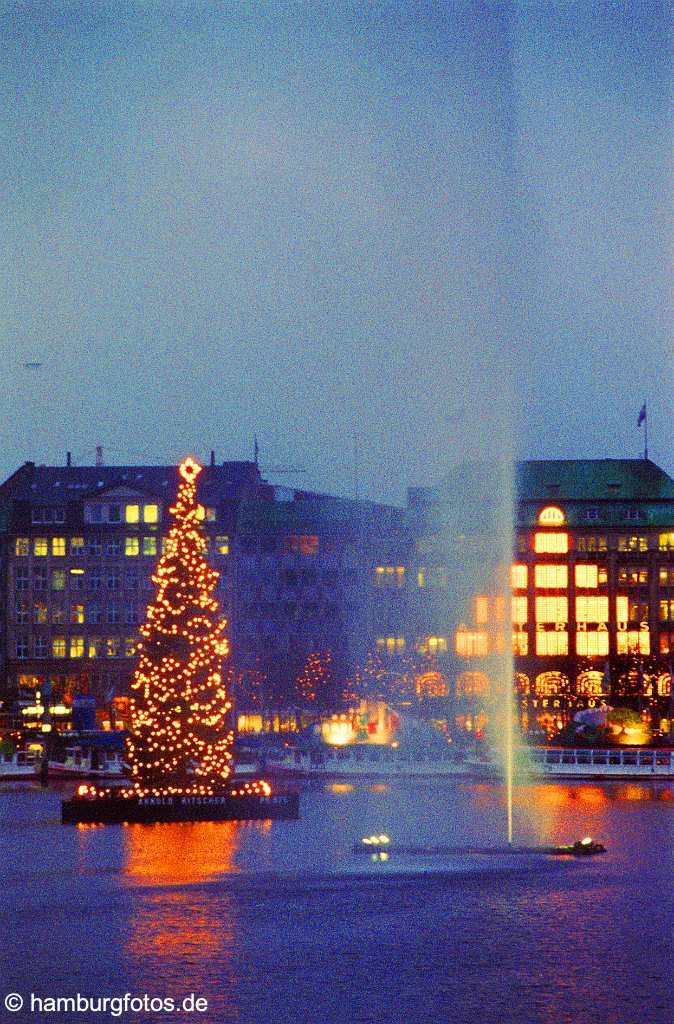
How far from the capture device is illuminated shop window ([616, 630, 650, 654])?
147 metres

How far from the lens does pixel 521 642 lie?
147250 millimetres

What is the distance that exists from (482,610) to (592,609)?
8.65m

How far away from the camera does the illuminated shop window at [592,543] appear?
150 meters

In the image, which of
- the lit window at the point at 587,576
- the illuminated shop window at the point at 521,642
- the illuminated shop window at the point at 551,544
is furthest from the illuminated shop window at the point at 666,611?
the illuminated shop window at the point at 521,642

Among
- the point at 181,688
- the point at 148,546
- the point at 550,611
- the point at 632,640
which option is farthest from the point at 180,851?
the point at 632,640

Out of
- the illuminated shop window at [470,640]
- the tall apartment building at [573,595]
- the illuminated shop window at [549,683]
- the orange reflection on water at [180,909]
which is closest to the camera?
the orange reflection on water at [180,909]

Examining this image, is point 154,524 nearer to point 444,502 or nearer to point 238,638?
point 238,638

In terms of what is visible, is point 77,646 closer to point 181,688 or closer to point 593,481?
point 593,481

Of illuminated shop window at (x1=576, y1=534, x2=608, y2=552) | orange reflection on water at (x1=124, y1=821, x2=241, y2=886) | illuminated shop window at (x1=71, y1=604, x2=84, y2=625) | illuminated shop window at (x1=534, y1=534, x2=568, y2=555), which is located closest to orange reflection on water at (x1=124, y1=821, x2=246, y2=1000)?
orange reflection on water at (x1=124, y1=821, x2=241, y2=886)

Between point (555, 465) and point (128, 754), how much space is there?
10517 cm

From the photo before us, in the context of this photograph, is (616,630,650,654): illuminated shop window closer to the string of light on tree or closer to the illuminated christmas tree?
the string of light on tree

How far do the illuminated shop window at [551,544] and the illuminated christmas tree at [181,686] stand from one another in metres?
97.4

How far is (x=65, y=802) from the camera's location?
51.8 m

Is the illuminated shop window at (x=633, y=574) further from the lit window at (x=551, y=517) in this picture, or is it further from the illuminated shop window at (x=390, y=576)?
the illuminated shop window at (x=390, y=576)
